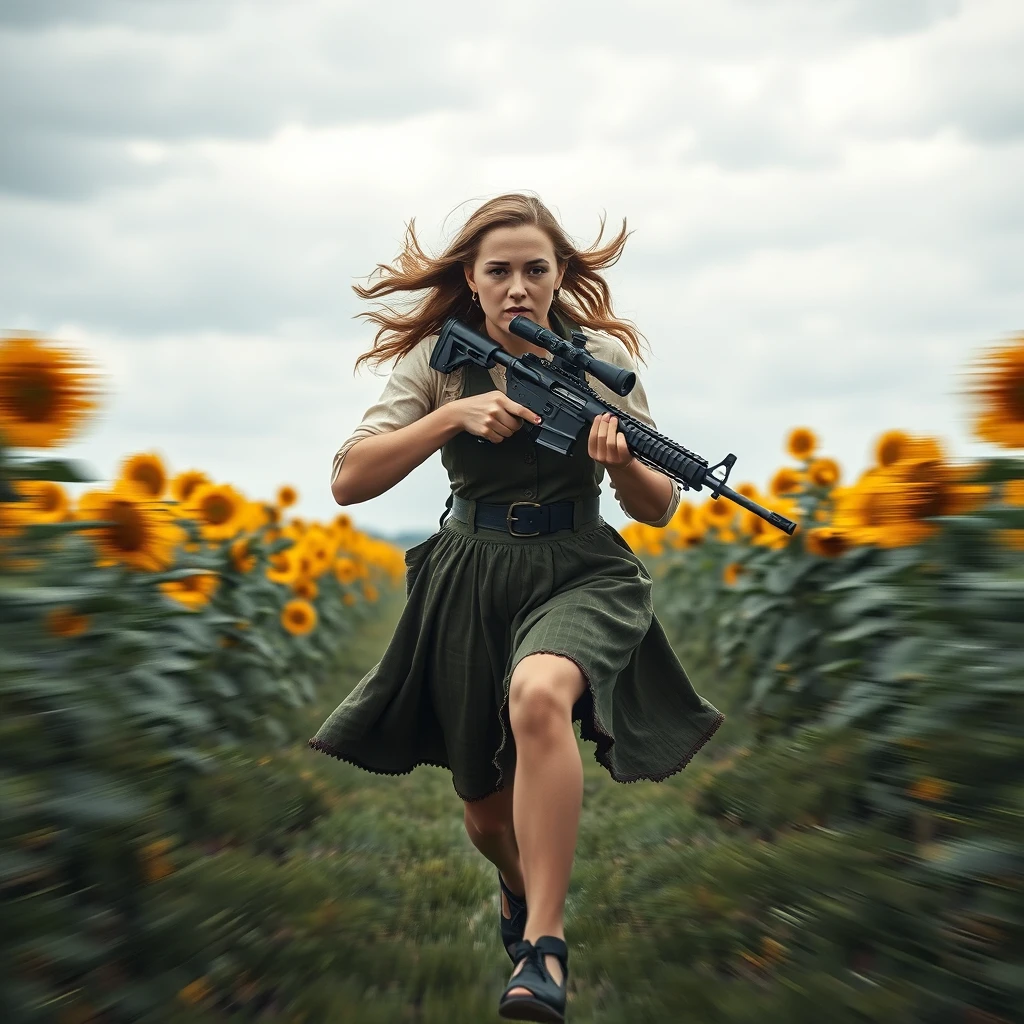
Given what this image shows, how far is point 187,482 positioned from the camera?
222 inches

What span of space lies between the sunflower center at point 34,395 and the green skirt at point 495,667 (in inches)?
51.7

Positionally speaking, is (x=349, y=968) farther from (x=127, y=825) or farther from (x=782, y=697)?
(x=782, y=697)

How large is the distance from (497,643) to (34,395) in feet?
4.98

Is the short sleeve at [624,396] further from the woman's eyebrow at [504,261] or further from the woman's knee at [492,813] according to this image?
the woman's knee at [492,813]

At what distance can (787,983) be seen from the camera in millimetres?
2826

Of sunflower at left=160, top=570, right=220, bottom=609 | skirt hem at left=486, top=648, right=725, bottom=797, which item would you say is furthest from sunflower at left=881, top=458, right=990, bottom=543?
sunflower at left=160, top=570, right=220, bottom=609

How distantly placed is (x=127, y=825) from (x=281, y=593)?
176 inches

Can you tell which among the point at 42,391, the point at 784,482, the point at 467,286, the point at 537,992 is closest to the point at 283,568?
the point at 784,482

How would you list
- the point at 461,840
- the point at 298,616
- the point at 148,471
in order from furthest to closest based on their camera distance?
1. the point at 298,616
2. the point at 461,840
3. the point at 148,471

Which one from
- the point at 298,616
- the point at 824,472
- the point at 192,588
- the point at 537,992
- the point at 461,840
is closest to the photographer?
the point at 537,992

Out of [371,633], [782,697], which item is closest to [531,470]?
[782,697]

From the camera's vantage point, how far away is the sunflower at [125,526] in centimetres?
321

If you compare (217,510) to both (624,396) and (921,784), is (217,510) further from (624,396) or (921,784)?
(921,784)

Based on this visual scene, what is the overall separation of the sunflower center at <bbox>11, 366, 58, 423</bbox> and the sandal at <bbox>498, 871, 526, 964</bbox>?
6.67 feet
